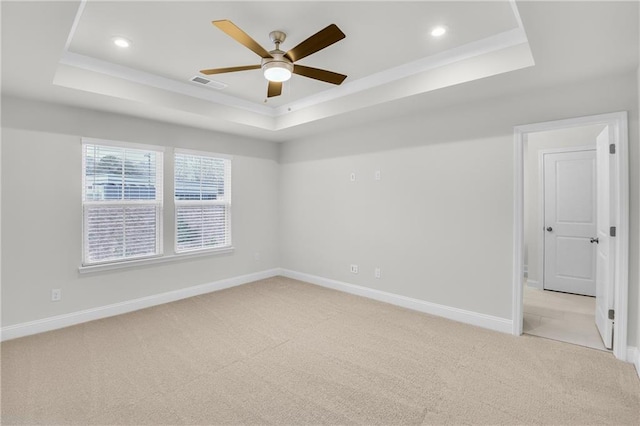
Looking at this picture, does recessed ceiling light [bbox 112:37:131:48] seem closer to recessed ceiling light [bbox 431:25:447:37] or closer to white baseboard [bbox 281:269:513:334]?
recessed ceiling light [bbox 431:25:447:37]

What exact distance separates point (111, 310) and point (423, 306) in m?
3.80

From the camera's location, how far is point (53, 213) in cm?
350

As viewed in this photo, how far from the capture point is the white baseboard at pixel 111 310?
3.29m

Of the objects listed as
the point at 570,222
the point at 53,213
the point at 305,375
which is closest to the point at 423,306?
the point at 305,375

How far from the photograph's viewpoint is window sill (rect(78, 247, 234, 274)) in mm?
3732

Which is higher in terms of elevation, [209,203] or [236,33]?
[236,33]

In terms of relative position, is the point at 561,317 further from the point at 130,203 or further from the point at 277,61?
the point at 130,203

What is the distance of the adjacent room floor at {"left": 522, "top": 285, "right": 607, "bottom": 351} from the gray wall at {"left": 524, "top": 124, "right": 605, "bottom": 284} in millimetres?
521

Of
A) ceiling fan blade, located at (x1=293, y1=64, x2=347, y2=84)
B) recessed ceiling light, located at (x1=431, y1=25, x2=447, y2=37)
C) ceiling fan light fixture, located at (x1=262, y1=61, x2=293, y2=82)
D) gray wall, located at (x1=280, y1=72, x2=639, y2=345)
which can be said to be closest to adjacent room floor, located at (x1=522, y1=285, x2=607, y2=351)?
gray wall, located at (x1=280, y1=72, x2=639, y2=345)

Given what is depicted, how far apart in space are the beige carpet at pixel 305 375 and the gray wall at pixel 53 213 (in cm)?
42

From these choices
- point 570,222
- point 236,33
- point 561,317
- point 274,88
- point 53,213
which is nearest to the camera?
point 236,33

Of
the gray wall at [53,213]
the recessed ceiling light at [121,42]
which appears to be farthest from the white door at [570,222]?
the recessed ceiling light at [121,42]

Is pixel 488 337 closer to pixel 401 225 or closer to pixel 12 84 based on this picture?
pixel 401 225

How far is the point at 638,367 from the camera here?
253 centimetres
